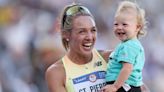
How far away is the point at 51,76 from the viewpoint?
2.45m

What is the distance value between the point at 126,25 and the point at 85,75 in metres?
0.35

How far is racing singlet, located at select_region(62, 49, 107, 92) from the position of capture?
2.49 m

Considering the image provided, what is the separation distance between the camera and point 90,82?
2.54 metres

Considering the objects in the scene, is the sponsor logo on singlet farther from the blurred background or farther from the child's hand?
the blurred background

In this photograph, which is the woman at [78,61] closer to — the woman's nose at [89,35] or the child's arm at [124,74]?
the woman's nose at [89,35]

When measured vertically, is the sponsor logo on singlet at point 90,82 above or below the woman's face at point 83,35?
below

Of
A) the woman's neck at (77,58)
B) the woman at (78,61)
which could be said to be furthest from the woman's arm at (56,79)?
the woman's neck at (77,58)

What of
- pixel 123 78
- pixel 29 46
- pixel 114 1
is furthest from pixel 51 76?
pixel 114 1

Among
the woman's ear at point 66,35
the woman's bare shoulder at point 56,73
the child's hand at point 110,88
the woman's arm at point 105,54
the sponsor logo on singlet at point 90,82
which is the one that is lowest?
the child's hand at point 110,88

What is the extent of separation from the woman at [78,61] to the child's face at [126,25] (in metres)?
0.16

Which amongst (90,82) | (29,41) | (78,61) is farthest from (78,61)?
(29,41)

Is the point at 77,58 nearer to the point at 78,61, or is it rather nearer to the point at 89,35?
the point at 78,61

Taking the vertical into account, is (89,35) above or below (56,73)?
above

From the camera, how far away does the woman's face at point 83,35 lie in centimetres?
245
